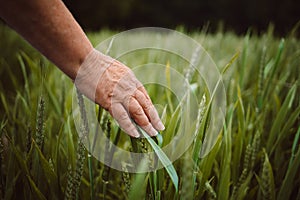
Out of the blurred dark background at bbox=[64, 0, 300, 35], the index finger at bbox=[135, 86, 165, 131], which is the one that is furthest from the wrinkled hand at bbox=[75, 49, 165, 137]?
the blurred dark background at bbox=[64, 0, 300, 35]

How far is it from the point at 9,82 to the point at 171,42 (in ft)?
3.84

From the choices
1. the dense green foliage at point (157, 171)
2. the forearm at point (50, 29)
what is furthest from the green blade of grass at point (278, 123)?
the forearm at point (50, 29)

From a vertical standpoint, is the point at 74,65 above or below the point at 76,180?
above

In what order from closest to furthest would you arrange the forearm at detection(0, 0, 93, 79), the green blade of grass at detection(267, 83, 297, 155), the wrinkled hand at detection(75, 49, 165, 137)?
the forearm at detection(0, 0, 93, 79)
the wrinkled hand at detection(75, 49, 165, 137)
the green blade of grass at detection(267, 83, 297, 155)

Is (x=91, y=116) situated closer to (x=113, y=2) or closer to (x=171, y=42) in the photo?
(x=171, y=42)

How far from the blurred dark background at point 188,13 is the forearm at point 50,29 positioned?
281 inches

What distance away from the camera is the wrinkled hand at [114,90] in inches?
25.2

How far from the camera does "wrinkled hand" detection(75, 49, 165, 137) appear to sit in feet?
2.10

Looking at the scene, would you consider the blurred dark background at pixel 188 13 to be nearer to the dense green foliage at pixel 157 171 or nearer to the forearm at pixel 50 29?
the dense green foliage at pixel 157 171

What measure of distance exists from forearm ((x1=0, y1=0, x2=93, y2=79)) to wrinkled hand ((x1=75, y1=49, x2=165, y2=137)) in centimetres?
2

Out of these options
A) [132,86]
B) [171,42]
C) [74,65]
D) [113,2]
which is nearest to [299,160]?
[132,86]

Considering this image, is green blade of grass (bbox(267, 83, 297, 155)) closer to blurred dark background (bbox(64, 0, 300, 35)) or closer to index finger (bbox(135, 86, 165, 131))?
index finger (bbox(135, 86, 165, 131))

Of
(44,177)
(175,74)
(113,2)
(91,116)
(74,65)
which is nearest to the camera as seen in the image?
(74,65)

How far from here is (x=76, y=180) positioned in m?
0.63
